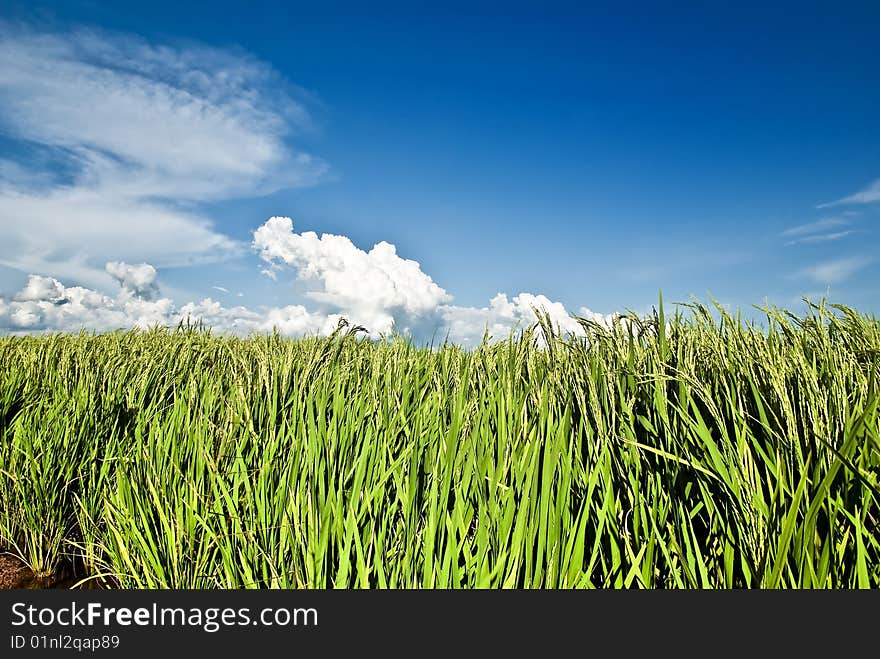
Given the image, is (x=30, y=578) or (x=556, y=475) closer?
(x=556, y=475)

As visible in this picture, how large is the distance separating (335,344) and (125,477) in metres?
1.18

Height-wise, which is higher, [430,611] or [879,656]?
[430,611]

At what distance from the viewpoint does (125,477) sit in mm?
2000

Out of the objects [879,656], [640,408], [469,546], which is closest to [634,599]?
[469,546]

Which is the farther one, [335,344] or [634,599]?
[335,344]

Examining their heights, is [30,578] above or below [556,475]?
below

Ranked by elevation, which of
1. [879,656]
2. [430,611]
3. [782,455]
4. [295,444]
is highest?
[295,444]

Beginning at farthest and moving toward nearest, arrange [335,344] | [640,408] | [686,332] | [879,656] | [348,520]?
[335,344], [686,332], [640,408], [348,520], [879,656]

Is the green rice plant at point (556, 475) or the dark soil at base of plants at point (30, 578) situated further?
the dark soil at base of plants at point (30, 578)

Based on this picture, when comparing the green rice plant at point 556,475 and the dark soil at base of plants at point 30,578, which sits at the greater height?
the green rice plant at point 556,475

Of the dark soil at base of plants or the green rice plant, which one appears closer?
the green rice plant

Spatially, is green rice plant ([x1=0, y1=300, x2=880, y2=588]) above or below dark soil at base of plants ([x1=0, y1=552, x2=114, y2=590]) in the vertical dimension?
above

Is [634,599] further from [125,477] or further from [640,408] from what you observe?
[125,477]

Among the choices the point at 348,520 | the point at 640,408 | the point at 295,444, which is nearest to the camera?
the point at 348,520
